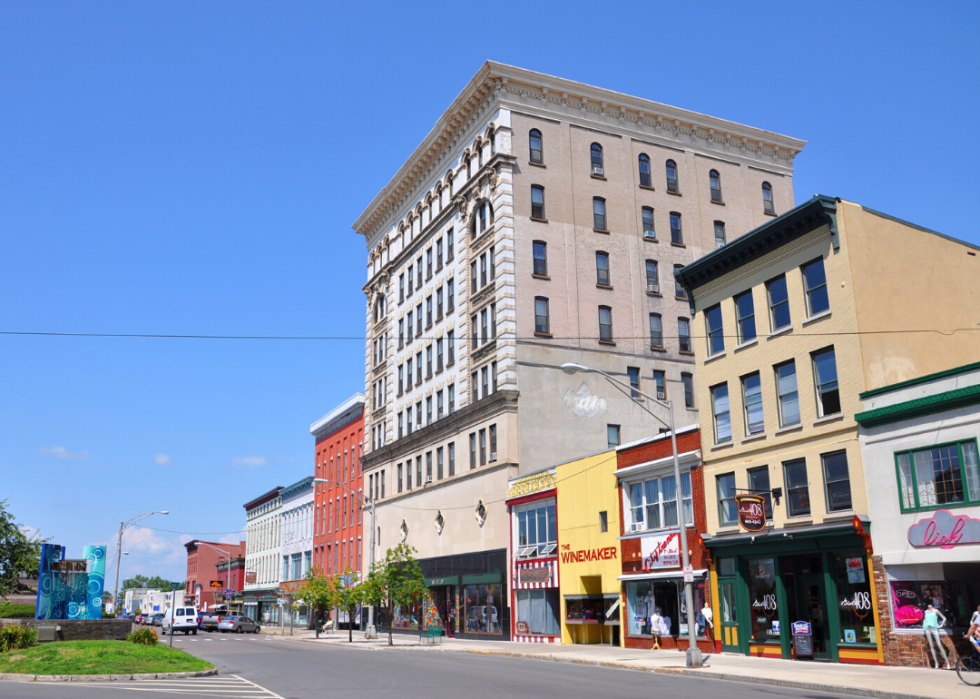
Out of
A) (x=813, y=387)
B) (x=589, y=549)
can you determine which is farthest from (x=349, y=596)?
(x=813, y=387)

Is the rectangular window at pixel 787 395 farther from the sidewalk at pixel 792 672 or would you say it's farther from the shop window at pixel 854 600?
the sidewalk at pixel 792 672

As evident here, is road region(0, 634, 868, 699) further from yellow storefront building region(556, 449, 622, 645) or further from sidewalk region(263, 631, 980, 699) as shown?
yellow storefront building region(556, 449, 622, 645)

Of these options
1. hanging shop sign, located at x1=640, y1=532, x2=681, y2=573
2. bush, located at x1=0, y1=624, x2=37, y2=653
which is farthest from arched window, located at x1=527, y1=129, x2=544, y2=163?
bush, located at x1=0, y1=624, x2=37, y2=653

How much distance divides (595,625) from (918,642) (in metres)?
18.8

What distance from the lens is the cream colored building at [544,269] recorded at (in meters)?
51.8

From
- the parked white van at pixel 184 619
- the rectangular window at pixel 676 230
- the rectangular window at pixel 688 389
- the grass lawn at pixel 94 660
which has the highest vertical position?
the rectangular window at pixel 676 230

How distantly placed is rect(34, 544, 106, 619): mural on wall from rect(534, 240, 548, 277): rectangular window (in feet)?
92.9

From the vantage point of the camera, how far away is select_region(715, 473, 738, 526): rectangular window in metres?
32.9

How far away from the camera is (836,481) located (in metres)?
28.5

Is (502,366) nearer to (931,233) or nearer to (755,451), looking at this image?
(755,451)

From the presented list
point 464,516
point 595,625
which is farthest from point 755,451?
point 464,516

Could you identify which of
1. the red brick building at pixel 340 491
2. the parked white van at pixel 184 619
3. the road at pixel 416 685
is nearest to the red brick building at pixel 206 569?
the red brick building at pixel 340 491

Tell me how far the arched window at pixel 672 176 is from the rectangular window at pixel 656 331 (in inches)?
353

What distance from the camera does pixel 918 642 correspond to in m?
25.3
